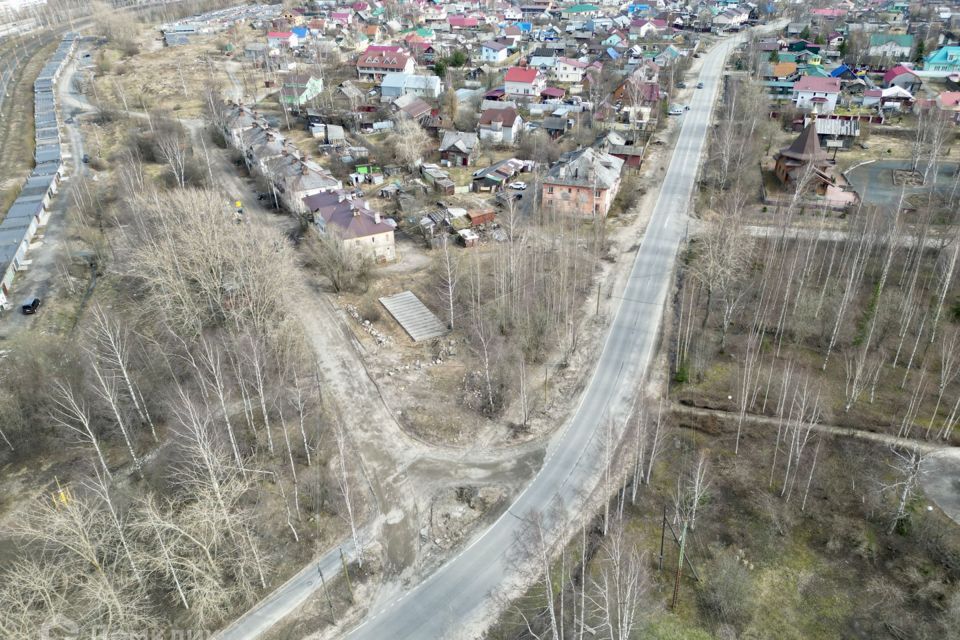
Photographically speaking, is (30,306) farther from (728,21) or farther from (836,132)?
(728,21)

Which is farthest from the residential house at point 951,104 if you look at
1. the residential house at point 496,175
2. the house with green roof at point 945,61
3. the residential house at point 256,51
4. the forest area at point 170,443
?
the residential house at point 256,51

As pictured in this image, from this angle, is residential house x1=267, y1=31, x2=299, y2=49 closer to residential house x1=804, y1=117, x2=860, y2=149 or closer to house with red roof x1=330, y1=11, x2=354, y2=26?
house with red roof x1=330, y1=11, x2=354, y2=26

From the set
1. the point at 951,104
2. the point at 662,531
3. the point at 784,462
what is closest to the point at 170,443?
the point at 662,531

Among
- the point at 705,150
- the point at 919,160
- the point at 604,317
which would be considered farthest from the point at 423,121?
the point at 919,160

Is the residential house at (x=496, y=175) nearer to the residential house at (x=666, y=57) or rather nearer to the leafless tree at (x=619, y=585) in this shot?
the leafless tree at (x=619, y=585)

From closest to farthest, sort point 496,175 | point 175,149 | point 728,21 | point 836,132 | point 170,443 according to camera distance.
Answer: point 170,443 → point 175,149 → point 496,175 → point 836,132 → point 728,21

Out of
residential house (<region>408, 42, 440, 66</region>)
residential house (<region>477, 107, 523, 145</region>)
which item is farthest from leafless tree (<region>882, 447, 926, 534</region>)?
residential house (<region>408, 42, 440, 66</region>)

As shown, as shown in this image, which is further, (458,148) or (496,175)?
(458,148)
